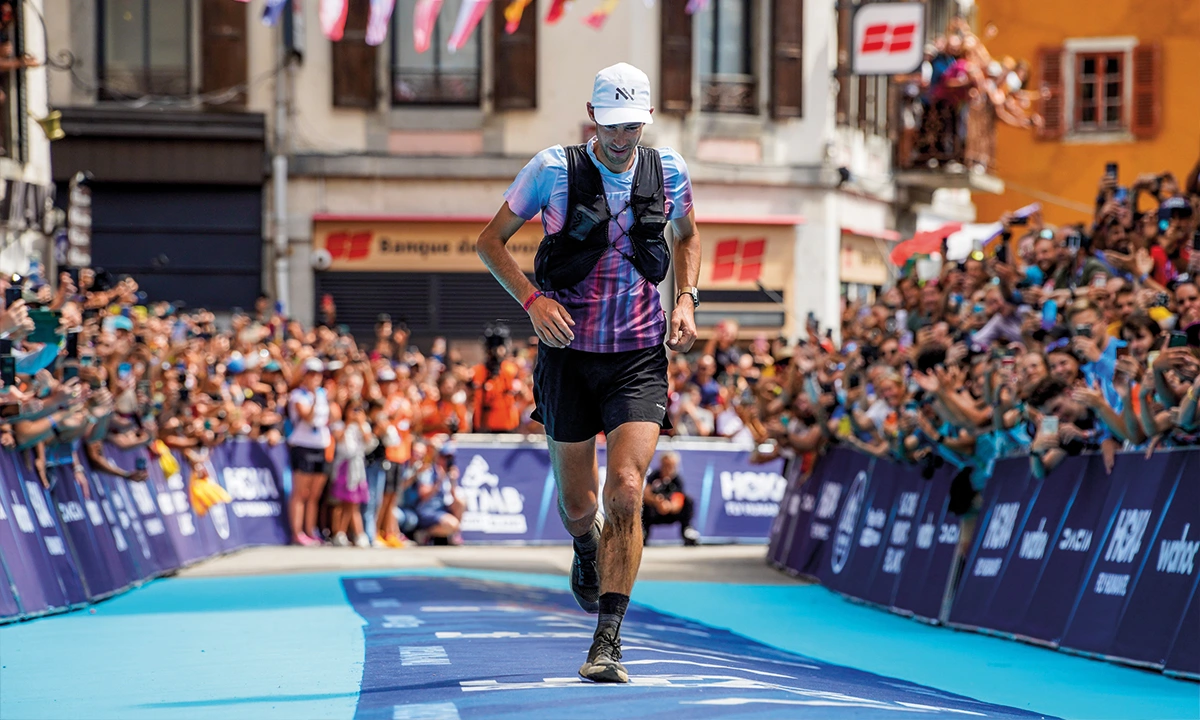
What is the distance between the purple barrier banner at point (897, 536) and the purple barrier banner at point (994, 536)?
4.19 feet

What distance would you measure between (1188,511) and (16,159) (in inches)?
697

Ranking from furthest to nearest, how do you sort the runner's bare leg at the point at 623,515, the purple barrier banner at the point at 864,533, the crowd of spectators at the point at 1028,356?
the purple barrier banner at the point at 864,533 → the crowd of spectators at the point at 1028,356 → the runner's bare leg at the point at 623,515

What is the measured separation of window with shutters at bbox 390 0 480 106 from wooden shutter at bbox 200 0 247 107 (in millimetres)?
2400

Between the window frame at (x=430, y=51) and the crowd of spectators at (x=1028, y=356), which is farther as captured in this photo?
the window frame at (x=430, y=51)

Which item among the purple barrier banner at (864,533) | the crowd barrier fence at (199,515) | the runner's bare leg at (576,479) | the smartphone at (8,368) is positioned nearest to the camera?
the runner's bare leg at (576,479)

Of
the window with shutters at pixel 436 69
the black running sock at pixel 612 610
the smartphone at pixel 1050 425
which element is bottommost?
the black running sock at pixel 612 610

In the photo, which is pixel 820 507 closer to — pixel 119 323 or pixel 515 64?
pixel 119 323

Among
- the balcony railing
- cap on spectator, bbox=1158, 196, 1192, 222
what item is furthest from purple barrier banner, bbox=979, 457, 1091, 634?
the balcony railing

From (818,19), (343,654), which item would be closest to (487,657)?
(343,654)

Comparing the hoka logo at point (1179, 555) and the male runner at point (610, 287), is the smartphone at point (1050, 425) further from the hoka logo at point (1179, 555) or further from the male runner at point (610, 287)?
the male runner at point (610, 287)

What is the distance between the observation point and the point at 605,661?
755 cm

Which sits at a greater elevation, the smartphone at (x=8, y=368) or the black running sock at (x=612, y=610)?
the smartphone at (x=8, y=368)

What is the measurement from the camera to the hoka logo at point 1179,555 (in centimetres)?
1102

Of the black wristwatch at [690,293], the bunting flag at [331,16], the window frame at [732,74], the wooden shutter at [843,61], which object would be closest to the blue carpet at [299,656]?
the black wristwatch at [690,293]
